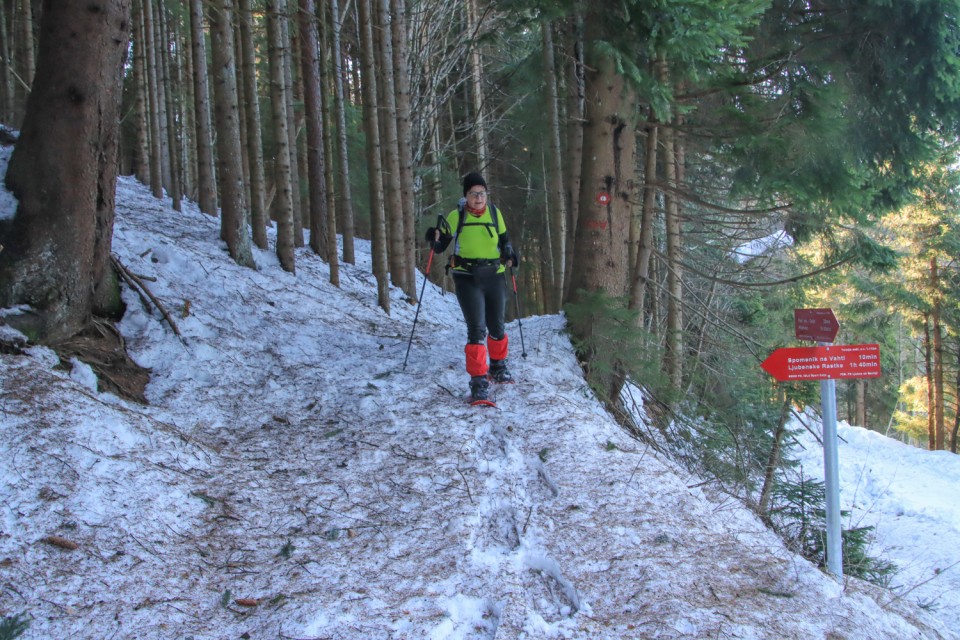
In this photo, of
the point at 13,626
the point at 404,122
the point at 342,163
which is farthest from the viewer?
the point at 342,163

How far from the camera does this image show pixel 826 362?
3928 mm

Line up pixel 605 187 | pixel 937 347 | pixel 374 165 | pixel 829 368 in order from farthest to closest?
pixel 937 347
pixel 374 165
pixel 605 187
pixel 829 368

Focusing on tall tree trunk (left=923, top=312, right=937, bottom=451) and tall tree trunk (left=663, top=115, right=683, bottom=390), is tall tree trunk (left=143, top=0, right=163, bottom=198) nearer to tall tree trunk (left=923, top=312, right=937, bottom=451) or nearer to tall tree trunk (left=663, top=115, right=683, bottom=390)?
tall tree trunk (left=663, top=115, right=683, bottom=390)

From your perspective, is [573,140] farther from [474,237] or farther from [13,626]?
[13,626]

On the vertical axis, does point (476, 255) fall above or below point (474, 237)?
below

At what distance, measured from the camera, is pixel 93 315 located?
5547mm

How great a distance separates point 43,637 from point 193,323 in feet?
13.7

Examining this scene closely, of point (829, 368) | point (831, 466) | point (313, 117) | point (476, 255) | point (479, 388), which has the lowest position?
point (831, 466)

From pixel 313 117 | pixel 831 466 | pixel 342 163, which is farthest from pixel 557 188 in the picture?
pixel 831 466

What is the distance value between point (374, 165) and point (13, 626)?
845 cm

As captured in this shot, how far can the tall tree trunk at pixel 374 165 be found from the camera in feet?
33.3

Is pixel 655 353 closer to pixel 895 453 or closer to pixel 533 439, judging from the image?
pixel 533 439

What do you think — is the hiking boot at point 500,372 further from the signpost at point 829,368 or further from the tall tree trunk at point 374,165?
the tall tree trunk at point 374,165

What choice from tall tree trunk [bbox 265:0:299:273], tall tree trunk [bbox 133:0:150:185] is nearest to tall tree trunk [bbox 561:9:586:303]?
tall tree trunk [bbox 265:0:299:273]
